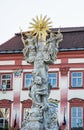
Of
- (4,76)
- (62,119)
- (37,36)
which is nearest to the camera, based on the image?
(37,36)

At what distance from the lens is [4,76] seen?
36375 mm

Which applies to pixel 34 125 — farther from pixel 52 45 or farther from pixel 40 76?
pixel 52 45

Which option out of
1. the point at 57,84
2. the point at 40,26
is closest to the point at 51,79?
the point at 57,84

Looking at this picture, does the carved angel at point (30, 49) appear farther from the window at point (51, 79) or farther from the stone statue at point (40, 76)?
the window at point (51, 79)

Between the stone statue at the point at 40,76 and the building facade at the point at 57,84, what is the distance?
12.8m

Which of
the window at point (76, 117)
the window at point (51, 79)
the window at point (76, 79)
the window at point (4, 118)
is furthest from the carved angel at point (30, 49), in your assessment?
the window at point (4, 118)

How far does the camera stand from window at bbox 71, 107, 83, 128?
3359 centimetres

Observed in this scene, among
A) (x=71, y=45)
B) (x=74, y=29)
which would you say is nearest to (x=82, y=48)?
(x=71, y=45)

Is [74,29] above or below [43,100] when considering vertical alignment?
above

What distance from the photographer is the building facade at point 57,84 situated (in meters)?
34.0

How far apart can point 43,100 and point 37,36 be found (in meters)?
3.24

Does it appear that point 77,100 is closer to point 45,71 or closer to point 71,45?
point 71,45

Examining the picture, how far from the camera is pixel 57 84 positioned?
34.8m

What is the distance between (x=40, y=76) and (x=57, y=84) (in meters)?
14.0
